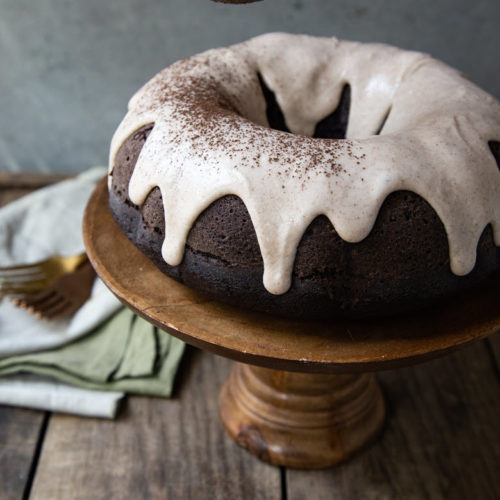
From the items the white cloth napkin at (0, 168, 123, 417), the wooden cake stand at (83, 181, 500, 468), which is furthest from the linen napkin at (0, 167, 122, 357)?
the wooden cake stand at (83, 181, 500, 468)

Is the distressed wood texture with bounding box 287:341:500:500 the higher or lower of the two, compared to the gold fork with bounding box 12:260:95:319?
lower

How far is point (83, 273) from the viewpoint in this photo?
1691mm

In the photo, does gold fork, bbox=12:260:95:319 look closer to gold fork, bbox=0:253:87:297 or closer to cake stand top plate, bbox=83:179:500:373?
gold fork, bbox=0:253:87:297

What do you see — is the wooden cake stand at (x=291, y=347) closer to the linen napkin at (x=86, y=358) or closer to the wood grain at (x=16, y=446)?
the linen napkin at (x=86, y=358)

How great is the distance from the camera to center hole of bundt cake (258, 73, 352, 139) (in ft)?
4.42

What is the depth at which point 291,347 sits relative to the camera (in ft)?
3.36

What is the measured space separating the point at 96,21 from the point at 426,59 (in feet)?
3.44

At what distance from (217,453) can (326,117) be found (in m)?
0.76

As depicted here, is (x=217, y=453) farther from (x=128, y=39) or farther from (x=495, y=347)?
(x=128, y=39)

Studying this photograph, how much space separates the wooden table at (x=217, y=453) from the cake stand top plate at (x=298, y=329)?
0.43m

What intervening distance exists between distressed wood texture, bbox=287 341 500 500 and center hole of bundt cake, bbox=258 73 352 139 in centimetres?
61

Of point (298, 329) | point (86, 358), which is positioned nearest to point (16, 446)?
point (86, 358)

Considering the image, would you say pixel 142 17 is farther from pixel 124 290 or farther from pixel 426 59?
pixel 124 290

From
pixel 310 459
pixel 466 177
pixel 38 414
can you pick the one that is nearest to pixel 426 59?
pixel 466 177
